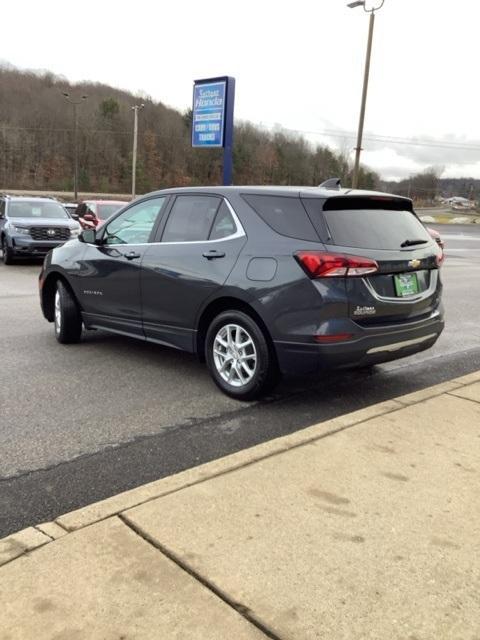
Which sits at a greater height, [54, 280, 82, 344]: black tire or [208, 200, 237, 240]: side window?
[208, 200, 237, 240]: side window

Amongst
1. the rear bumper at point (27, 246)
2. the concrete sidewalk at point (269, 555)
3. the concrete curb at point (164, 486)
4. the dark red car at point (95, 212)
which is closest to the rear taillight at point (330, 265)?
the concrete curb at point (164, 486)

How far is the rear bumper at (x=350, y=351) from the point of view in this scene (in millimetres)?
4387

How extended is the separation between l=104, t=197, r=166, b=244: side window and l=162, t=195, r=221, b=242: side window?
0.24 m

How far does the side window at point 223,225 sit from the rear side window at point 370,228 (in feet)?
2.65

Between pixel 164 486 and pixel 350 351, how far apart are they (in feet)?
5.96

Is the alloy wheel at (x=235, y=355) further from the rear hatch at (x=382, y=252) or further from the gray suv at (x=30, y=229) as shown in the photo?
the gray suv at (x=30, y=229)

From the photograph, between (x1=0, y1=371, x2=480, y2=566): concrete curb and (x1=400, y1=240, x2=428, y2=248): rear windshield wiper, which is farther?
(x1=400, y1=240, x2=428, y2=248): rear windshield wiper

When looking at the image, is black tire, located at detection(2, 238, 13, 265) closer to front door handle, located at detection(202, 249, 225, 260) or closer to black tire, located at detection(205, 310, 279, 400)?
front door handle, located at detection(202, 249, 225, 260)

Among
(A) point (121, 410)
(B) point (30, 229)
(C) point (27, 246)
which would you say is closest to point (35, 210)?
(B) point (30, 229)

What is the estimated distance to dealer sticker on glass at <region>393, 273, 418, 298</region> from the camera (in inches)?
183

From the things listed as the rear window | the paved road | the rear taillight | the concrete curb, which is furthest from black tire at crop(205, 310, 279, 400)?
the rear window

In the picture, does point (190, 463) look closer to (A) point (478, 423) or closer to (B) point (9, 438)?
(B) point (9, 438)

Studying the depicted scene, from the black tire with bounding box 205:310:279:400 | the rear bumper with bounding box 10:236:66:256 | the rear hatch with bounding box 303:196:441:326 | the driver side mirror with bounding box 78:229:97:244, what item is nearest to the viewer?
the rear hatch with bounding box 303:196:441:326

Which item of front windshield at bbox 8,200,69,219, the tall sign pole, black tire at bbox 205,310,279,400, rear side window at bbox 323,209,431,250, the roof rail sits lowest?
black tire at bbox 205,310,279,400
